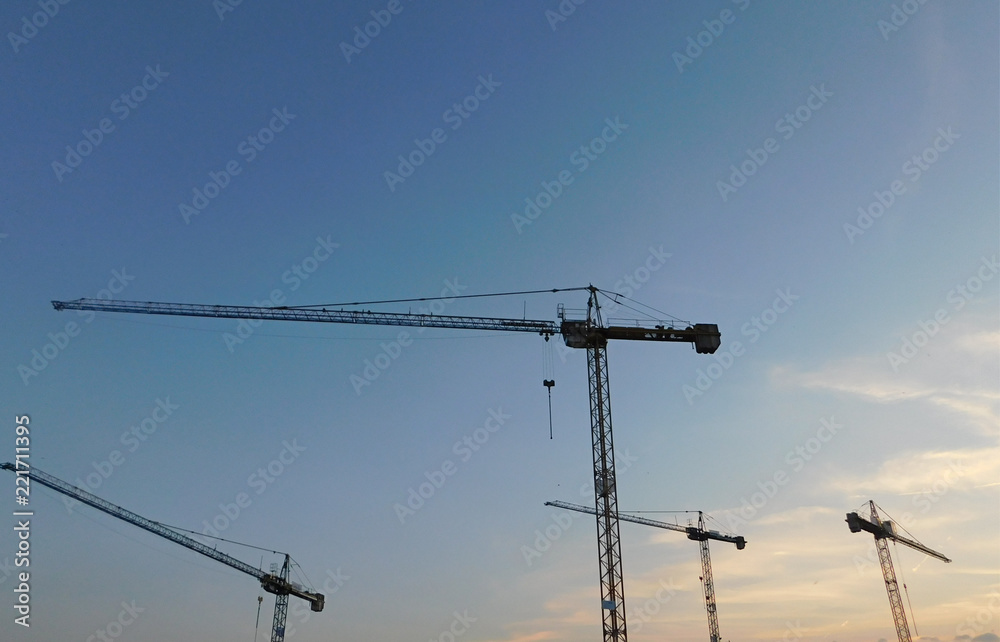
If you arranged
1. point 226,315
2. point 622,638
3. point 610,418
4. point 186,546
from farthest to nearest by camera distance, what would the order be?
1. point 186,546
2. point 226,315
3. point 610,418
4. point 622,638

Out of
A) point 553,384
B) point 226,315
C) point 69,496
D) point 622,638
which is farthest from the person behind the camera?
point 69,496

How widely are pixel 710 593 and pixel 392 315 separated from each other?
87216mm

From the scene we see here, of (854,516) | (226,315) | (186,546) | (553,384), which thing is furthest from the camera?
(854,516)

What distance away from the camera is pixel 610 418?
233 ft

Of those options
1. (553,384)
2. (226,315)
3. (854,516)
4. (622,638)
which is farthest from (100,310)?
(854,516)

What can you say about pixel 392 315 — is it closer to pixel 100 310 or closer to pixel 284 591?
pixel 100 310

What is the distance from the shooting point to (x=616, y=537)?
6719cm

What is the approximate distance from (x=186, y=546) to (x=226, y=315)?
4971 centimetres

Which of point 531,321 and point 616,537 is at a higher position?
point 531,321

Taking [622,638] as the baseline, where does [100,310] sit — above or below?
above

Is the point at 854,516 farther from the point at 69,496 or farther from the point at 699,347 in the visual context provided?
the point at 69,496

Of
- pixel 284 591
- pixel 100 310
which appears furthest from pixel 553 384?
pixel 284 591

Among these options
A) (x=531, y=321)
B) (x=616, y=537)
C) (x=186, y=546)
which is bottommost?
(x=616, y=537)

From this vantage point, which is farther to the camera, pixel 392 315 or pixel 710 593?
pixel 710 593
